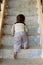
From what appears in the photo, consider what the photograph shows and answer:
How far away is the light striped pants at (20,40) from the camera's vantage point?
3044 millimetres

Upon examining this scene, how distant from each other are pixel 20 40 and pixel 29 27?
0.56 m

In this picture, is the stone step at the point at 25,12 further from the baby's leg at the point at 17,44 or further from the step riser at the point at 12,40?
the baby's leg at the point at 17,44

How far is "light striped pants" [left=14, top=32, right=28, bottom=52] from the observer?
304cm

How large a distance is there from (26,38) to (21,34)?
4.3 inches

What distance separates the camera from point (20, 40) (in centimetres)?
310

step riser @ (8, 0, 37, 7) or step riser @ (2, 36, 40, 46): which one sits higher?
step riser @ (8, 0, 37, 7)

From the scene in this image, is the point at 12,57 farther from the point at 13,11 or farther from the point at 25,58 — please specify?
the point at 13,11

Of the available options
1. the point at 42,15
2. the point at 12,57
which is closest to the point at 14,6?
the point at 42,15

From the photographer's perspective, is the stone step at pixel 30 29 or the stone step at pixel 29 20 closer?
the stone step at pixel 30 29

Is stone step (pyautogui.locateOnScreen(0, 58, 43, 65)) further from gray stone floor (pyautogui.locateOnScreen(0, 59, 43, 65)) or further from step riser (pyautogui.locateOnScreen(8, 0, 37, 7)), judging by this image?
step riser (pyautogui.locateOnScreen(8, 0, 37, 7))

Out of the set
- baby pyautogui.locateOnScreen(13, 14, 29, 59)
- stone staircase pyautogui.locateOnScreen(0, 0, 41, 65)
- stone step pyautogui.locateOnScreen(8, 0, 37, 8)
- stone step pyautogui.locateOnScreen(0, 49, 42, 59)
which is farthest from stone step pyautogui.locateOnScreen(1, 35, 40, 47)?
stone step pyautogui.locateOnScreen(8, 0, 37, 8)

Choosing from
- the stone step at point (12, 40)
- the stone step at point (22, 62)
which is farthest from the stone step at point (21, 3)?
the stone step at point (22, 62)

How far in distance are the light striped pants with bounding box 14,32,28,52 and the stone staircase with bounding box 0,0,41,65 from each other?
9cm

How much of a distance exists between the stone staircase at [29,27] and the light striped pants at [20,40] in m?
0.09
